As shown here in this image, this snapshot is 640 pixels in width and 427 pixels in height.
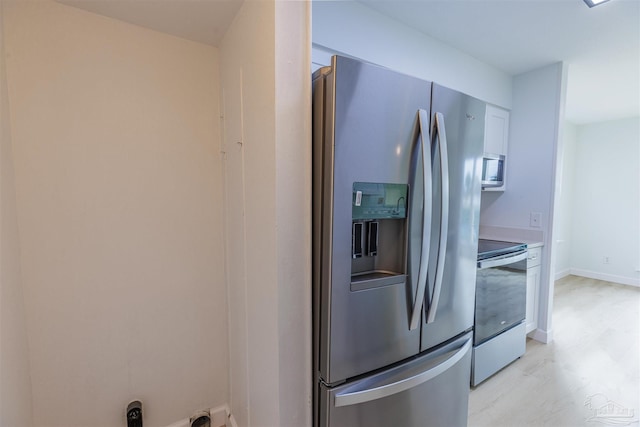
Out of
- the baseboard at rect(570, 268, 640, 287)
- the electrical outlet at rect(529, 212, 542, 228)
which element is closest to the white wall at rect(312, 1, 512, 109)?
the electrical outlet at rect(529, 212, 542, 228)

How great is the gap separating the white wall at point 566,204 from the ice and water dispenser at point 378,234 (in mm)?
4806

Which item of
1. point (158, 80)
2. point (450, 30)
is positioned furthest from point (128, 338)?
point (450, 30)

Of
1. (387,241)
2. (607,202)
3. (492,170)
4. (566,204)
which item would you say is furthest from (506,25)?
(607,202)

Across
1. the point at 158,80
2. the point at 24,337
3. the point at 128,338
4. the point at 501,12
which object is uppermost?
the point at 501,12

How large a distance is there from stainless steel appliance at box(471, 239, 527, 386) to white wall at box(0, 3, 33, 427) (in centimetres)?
A: 232

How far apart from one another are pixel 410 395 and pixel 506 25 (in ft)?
7.68

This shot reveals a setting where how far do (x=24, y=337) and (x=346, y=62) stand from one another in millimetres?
1695

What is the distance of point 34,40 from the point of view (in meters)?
1.17

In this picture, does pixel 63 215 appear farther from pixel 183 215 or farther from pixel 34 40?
pixel 34 40

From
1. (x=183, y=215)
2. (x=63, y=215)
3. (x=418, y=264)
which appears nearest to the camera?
(x=418, y=264)

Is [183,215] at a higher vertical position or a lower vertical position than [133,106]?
lower

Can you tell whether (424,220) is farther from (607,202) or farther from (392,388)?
(607,202)

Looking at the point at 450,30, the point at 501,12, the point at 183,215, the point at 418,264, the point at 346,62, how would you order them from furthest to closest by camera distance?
the point at 450,30, the point at 501,12, the point at 183,215, the point at 418,264, the point at 346,62

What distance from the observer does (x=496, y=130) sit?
8.73 feet
